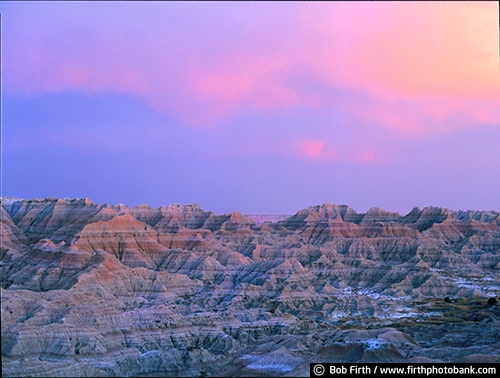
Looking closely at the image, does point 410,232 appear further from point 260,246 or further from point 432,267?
point 260,246

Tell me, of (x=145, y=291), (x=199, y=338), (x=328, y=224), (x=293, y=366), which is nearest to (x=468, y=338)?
(x=293, y=366)

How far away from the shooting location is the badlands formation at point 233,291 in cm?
5091

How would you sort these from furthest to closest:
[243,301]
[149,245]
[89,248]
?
[149,245] < [89,248] < [243,301]

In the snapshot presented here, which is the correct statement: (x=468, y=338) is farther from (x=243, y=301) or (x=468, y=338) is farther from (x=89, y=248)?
(x=89, y=248)

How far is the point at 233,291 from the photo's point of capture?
3492 inches

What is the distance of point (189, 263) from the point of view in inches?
4405

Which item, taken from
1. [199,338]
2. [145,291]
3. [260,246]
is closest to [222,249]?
[260,246]

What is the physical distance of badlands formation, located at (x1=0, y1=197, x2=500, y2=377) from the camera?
167ft

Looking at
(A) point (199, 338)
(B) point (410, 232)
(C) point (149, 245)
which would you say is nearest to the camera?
(A) point (199, 338)

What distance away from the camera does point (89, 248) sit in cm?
10988

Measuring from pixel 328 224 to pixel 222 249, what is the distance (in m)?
46.1

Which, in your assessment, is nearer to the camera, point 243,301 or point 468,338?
point 468,338

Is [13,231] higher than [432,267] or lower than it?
higher

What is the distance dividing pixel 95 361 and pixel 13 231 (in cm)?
7911
